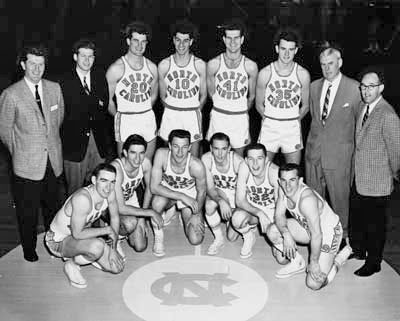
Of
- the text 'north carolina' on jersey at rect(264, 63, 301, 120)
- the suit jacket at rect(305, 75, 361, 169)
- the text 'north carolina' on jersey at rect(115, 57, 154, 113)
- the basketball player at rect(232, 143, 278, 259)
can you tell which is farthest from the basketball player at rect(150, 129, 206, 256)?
the suit jacket at rect(305, 75, 361, 169)

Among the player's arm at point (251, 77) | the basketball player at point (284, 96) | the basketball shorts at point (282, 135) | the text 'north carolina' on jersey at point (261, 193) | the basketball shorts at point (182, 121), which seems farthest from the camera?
the basketball shorts at point (182, 121)

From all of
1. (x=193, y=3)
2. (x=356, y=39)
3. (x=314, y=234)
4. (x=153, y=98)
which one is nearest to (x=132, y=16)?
(x=193, y=3)

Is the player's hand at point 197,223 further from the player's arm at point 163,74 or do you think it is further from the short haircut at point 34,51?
the short haircut at point 34,51

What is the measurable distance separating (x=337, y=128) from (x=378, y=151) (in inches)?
22.5

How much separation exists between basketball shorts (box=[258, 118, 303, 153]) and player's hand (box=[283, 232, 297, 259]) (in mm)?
1138

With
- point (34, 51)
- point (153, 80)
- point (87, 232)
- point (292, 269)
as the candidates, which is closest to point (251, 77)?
point (153, 80)

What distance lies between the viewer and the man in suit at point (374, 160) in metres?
4.28

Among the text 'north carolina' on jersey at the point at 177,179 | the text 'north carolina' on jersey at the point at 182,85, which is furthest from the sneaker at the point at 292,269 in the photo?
the text 'north carolina' on jersey at the point at 182,85

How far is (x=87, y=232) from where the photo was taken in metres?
4.34

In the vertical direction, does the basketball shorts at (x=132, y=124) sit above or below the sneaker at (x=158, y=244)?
above

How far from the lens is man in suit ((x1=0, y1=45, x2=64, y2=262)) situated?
A: 445 cm

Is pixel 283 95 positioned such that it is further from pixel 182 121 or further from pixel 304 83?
pixel 182 121

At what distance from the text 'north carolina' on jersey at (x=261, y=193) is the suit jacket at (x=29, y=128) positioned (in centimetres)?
151

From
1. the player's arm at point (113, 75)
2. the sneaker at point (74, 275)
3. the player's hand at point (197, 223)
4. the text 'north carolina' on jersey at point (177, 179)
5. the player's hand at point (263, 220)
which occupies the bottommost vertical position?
the sneaker at point (74, 275)
